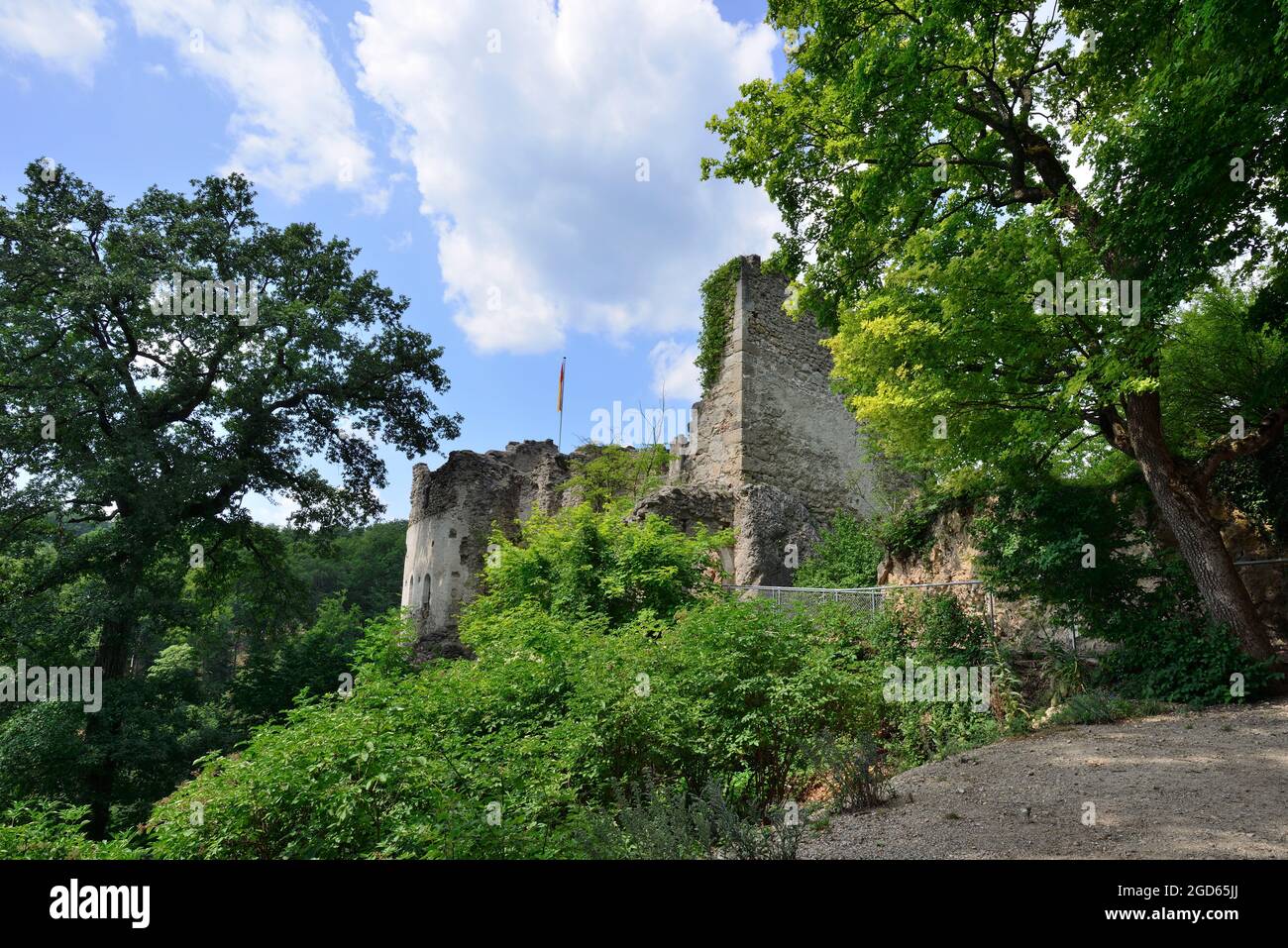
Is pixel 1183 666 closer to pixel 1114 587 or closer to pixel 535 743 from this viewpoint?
pixel 1114 587

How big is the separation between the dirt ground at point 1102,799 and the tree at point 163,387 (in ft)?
48.3

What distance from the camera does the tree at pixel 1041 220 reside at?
7.50 meters

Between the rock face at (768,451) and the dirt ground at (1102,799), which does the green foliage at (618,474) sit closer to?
the rock face at (768,451)

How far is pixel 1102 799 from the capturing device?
5.41 m

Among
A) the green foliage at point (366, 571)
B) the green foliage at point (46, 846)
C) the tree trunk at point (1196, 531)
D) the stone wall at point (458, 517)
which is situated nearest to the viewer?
the green foliage at point (46, 846)

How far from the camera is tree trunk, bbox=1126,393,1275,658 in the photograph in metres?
8.48

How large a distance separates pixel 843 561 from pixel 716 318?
784 centimetres

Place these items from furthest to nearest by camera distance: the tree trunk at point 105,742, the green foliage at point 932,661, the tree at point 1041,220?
the tree trunk at point 105,742
the green foliage at point 932,661
the tree at point 1041,220

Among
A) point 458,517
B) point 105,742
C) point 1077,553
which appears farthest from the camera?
point 458,517

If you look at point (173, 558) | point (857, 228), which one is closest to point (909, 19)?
point (857, 228)

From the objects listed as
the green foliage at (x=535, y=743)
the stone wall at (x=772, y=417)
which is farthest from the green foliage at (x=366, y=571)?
the green foliage at (x=535, y=743)

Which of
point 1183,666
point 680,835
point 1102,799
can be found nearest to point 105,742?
point 680,835

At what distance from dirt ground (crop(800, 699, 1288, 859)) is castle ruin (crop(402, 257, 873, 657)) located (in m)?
9.51
